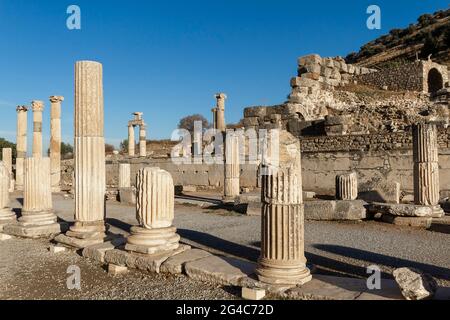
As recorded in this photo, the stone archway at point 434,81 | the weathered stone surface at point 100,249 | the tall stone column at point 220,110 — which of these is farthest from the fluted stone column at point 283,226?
the stone archway at point 434,81

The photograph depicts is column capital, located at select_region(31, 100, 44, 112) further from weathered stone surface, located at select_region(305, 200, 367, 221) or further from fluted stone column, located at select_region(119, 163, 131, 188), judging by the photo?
weathered stone surface, located at select_region(305, 200, 367, 221)

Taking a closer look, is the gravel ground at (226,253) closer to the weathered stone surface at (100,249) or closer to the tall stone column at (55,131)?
the weathered stone surface at (100,249)

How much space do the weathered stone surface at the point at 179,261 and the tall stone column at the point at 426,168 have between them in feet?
23.0

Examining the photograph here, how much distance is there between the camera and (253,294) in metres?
4.91

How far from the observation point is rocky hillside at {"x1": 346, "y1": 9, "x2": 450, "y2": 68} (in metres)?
45.0

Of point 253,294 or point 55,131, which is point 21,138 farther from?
point 253,294

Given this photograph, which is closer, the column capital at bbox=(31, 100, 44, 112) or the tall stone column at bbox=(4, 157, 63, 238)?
the tall stone column at bbox=(4, 157, 63, 238)

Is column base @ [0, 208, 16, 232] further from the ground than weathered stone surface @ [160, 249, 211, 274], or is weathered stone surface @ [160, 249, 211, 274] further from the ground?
column base @ [0, 208, 16, 232]

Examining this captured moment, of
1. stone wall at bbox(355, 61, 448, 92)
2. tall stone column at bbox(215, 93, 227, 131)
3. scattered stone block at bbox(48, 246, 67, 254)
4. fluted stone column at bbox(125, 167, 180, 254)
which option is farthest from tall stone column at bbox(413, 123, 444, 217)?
stone wall at bbox(355, 61, 448, 92)

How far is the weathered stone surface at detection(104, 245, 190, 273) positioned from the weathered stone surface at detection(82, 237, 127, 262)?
23 cm

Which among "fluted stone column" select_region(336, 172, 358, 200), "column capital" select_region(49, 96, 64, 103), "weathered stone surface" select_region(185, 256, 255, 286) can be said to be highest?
"column capital" select_region(49, 96, 64, 103)

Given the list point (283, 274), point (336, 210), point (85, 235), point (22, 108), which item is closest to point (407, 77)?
point (336, 210)

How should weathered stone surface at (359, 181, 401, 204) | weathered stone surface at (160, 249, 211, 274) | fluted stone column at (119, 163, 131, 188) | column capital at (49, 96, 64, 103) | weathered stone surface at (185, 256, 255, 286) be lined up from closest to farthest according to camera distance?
weathered stone surface at (185, 256, 255, 286)
weathered stone surface at (160, 249, 211, 274)
weathered stone surface at (359, 181, 401, 204)
fluted stone column at (119, 163, 131, 188)
column capital at (49, 96, 64, 103)

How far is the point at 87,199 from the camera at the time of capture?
829 centimetres
